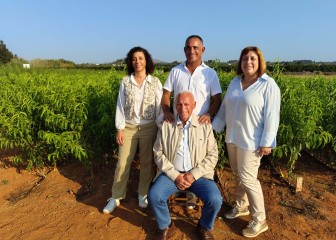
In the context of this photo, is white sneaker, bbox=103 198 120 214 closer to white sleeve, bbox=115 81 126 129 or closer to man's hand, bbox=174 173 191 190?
white sleeve, bbox=115 81 126 129

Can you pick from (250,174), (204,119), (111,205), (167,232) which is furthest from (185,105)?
(111,205)

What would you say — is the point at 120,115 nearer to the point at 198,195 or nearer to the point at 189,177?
the point at 189,177

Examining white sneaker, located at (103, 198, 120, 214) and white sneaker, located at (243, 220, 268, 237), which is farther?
white sneaker, located at (103, 198, 120, 214)

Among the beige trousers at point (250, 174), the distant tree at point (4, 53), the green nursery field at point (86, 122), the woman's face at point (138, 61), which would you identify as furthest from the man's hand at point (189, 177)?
the distant tree at point (4, 53)

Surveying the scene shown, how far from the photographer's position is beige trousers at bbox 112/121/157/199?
3.55 m

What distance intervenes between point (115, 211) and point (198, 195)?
1239 mm

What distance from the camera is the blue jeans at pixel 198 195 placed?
116 inches

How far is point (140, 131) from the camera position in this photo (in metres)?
3.54

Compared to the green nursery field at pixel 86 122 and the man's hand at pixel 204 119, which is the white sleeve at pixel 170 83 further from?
the green nursery field at pixel 86 122

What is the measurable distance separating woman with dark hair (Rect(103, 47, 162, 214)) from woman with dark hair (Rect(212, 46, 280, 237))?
30.7 inches

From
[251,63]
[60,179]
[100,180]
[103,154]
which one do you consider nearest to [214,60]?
[251,63]

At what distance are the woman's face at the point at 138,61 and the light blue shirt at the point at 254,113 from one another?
1015 mm

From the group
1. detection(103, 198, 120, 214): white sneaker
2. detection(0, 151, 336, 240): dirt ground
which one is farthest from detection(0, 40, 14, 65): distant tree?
detection(103, 198, 120, 214): white sneaker

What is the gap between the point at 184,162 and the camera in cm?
314
